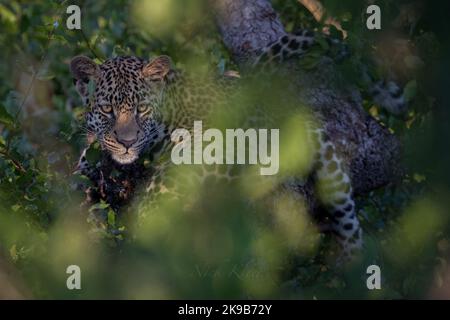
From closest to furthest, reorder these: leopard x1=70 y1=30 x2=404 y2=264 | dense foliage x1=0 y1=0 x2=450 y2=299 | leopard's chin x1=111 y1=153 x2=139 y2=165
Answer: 1. dense foliage x1=0 y1=0 x2=450 y2=299
2. leopard's chin x1=111 y1=153 x2=139 y2=165
3. leopard x1=70 y1=30 x2=404 y2=264

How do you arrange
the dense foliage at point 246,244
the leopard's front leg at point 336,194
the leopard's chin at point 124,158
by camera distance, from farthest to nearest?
the leopard's front leg at point 336,194 → the leopard's chin at point 124,158 → the dense foliage at point 246,244

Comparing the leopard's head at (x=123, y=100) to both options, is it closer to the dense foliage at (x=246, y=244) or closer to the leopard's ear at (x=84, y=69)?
the leopard's ear at (x=84, y=69)

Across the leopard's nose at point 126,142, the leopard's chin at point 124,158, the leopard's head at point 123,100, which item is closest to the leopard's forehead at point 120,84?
the leopard's head at point 123,100

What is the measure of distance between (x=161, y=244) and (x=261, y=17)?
15.9 feet

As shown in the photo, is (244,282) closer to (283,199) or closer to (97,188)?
(283,199)

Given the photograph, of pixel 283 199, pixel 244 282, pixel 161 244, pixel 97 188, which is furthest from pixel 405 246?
pixel 97 188

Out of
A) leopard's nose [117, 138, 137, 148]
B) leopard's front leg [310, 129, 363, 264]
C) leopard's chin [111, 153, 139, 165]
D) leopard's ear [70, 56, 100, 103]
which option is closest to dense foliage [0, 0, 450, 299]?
leopard's chin [111, 153, 139, 165]

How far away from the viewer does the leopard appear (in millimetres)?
5953

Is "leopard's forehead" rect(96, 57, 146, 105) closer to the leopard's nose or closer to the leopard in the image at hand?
the leopard

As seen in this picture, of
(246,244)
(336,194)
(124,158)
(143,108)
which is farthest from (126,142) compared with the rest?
(246,244)

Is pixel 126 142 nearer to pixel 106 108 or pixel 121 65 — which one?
pixel 106 108

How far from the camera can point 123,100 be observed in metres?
6.03

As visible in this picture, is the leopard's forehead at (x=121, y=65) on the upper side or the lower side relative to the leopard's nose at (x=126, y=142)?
upper

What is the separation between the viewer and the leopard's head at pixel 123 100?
19.6ft
